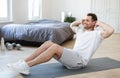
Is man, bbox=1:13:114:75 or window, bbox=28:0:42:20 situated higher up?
window, bbox=28:0:42:20

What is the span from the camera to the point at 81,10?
8.57 meters

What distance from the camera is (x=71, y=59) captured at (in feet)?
10.0

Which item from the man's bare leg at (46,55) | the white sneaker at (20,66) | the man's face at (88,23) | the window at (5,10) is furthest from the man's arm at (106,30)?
the window at (5,10)

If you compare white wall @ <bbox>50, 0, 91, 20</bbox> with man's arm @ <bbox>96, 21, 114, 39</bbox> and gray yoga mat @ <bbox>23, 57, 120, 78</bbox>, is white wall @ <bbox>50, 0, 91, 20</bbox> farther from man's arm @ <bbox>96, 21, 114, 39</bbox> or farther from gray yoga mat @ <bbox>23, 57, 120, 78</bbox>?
man's arm @ <bbox>96, 21, 114, 39</bbox>

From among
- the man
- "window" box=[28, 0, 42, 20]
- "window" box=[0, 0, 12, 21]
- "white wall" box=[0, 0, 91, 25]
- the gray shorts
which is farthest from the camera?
"white wall" box=[0, 0, 91, 25]

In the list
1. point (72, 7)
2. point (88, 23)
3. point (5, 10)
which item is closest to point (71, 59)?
point (88, 23)

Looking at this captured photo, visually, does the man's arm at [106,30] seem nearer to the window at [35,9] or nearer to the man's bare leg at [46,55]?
the man's bare leg at [46,55]

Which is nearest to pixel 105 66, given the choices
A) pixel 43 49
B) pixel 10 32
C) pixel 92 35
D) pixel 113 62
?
pixel 113 62

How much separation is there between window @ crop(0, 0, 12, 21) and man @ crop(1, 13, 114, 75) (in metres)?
3.07

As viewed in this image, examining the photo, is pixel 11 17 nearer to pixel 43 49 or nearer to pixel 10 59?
pixel 10 59

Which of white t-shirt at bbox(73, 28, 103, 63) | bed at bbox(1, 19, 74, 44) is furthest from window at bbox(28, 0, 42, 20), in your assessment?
white t-shirt at bbox(73, 28, 103, 63)

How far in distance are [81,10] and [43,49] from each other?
229 inches

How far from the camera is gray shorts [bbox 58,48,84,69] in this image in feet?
9.86

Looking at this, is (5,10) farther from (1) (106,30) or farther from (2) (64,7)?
(1) (106,30)
